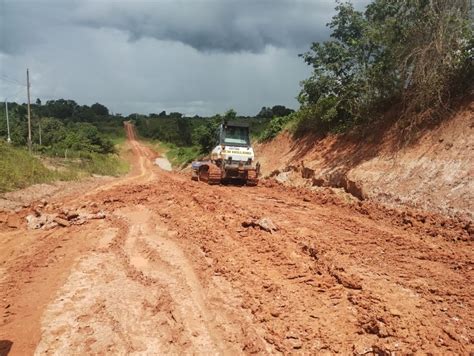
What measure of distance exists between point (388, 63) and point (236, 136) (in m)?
6.48

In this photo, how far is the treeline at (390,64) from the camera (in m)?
13.3

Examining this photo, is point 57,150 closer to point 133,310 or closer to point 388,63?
point 388,63

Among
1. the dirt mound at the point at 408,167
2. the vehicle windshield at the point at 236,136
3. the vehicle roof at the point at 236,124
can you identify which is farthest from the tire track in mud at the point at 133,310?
the vehicle roof at the point at 236,124

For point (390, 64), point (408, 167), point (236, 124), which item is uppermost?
point (390, 64)

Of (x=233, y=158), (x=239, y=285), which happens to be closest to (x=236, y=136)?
(x=233, y=158)

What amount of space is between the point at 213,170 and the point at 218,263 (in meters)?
10.5

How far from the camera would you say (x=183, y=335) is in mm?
5305

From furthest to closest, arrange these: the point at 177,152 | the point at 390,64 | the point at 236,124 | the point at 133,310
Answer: the point at 177,152
the point at 236,124
the point at 390,64
the point at 133,310

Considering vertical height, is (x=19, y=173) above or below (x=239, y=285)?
above

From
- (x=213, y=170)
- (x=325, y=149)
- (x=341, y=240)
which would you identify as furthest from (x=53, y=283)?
(x=325, y=149)

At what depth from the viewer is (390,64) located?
1597 centimetres

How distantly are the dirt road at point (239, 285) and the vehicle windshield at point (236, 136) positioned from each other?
7063 millimetres

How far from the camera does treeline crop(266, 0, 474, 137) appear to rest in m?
13.3

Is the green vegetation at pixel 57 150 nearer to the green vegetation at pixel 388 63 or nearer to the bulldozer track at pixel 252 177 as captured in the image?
the bulldozer track at pixel 252 177
